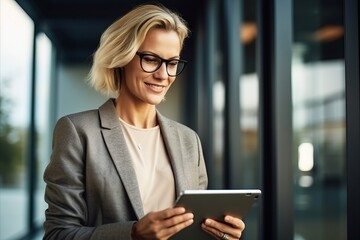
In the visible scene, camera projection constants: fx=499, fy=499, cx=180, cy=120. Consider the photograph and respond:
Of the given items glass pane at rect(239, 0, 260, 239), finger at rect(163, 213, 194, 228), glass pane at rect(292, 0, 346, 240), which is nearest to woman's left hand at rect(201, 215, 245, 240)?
finger at rect(163, 213, 194, 228)

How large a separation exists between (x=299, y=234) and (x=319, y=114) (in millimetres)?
1166

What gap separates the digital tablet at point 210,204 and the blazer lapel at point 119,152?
0.46 ft

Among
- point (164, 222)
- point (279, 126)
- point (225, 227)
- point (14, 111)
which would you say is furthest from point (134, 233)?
point (14, 111)

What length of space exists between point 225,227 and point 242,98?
3.46 m

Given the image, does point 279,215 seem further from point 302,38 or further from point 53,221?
point 302,38

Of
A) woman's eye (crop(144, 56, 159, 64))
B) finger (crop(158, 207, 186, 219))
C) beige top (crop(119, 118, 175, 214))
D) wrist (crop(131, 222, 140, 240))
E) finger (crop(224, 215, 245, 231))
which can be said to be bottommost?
wrist (crop(131, 222, 140, 240))

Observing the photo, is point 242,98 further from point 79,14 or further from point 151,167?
point 151,167

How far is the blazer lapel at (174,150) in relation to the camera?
4.30 ft

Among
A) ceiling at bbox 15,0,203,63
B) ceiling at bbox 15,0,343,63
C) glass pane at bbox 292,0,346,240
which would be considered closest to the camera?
ceiling at bbox 15,0,343,63

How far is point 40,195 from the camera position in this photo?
6633mm

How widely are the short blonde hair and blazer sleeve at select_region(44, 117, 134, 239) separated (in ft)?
0.63

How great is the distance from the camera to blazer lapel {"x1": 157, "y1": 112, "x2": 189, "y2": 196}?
51.6 inches

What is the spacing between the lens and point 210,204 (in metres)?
1.12

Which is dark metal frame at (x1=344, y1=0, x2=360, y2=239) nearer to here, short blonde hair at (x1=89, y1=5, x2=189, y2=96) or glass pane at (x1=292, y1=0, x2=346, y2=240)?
short blonde hair at (x1=89, y1=5, x2=189, y2=96)
